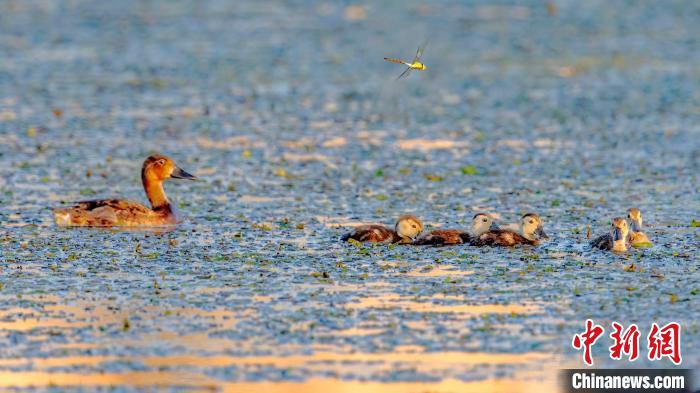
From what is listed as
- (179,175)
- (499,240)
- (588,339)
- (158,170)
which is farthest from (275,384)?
(179,175)

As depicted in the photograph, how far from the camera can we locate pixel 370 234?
12.2 metres

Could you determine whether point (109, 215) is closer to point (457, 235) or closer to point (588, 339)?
point (457, 235)

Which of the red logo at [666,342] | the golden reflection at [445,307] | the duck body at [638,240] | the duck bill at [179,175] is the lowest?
the red logo at [666,342]

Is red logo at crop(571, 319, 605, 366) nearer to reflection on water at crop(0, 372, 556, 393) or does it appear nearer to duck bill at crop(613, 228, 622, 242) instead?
reflection on water at crop(0, 372, 556, 393)

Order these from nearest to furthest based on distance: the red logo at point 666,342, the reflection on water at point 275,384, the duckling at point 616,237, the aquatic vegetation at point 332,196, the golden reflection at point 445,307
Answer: the reflection on water at point 275,384
the red logo at point 666,342
the aquatic vegetation at point 332,196
the golden reflection at point 445,307
the duckling at point 616,237

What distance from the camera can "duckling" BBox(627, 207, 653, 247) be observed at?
12.0m

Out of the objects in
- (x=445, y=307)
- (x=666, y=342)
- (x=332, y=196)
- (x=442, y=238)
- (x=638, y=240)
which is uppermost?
(x=332, y=196)

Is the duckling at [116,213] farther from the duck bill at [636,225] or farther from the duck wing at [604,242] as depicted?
the duck bill at [636,225]

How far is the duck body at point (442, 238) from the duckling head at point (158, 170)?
3.22 metres

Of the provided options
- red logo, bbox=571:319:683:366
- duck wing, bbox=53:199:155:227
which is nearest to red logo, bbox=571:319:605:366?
red logo, bbox=571:319:683:366

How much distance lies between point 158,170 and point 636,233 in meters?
4.73

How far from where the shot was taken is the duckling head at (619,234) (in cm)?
1172

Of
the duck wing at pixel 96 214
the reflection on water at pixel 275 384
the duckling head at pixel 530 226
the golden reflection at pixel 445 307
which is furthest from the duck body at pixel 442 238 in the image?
the reflection on water at pixel 275 384

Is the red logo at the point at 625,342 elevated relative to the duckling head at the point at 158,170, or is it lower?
lower
